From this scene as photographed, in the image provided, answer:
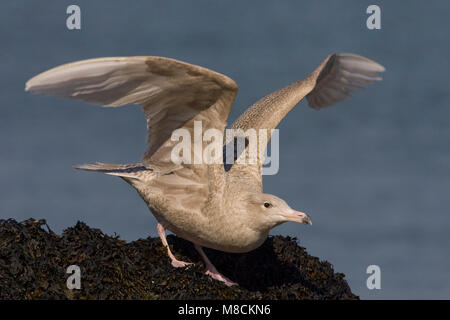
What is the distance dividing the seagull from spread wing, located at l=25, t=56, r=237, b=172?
0.02 meters

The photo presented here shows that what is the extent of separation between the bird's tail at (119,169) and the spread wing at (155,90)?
0.33 meters

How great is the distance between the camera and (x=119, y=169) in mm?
16141

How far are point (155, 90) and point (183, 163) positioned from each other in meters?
2.01

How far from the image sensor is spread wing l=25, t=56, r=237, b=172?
12695 millimetres

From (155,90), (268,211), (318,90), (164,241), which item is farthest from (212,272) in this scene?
(318,90)

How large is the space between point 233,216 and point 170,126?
1991 millimetres

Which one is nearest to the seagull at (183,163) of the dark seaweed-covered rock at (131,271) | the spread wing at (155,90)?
the spread wing at (155,90)

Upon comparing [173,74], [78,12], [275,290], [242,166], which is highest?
[78,12]

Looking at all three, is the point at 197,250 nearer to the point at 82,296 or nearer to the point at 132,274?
the point at 132,274

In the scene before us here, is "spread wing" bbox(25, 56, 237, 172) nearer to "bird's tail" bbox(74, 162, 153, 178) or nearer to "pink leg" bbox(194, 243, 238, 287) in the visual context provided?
"bird's tail" bbox(74, 162, 153, 178)

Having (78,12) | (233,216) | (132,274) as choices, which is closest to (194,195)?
(233,216)

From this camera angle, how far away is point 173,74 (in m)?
13.8

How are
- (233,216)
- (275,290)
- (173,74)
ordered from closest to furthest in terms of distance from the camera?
(173,74) → (233,216) → (275,290)

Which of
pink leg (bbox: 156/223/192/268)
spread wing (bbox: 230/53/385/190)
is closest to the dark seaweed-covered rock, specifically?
pink leg (bbox: 156/223/192/268)
